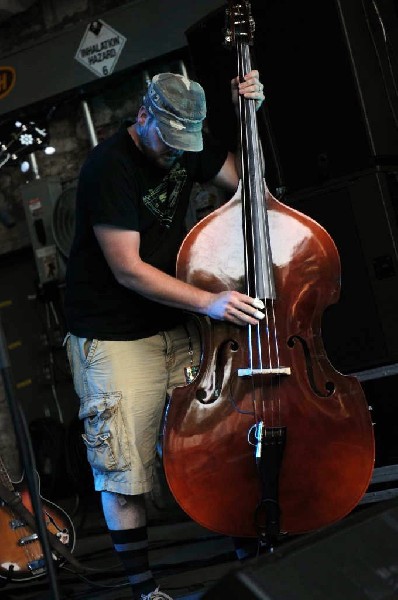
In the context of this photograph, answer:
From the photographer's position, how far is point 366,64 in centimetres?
336

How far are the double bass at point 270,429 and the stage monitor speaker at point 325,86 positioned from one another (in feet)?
3.19

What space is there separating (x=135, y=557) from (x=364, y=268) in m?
1.30

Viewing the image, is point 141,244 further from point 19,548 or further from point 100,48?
point 100,48

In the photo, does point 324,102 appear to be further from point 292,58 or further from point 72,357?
point 72,357

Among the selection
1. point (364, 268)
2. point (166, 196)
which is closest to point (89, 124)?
point (364, 268)

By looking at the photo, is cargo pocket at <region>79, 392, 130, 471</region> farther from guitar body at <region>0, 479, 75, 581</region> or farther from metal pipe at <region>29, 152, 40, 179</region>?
metal pipe at <region>29, 152, 40, 179</region>

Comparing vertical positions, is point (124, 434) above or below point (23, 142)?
below

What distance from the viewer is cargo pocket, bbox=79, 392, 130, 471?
8.77 feet

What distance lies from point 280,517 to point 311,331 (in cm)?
50

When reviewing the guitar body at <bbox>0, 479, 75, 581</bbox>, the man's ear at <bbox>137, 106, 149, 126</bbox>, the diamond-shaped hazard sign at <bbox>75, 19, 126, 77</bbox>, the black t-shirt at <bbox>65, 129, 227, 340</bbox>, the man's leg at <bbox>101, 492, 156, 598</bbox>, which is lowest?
the guitar body at <bbox>0, 479, 75, 581</bbox>

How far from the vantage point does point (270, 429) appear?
244cm

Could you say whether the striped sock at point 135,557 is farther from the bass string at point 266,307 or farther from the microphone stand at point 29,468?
the microphone stand at point 29,468

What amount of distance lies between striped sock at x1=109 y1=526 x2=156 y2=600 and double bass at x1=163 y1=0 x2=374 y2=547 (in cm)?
31

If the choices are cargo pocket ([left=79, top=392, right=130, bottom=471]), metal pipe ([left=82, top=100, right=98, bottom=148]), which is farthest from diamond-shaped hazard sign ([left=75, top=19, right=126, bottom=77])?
cargo pocket ([left=79, top=392, right=130, bottom=471])
